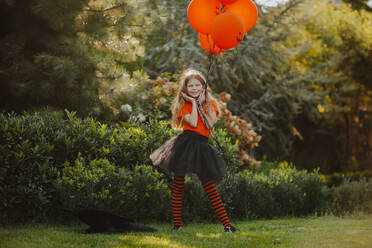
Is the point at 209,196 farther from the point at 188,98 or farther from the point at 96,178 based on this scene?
the point at 96,178

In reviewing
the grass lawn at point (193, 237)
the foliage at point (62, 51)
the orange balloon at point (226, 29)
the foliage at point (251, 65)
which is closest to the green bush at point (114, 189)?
the grass lawn at point (193, 237)

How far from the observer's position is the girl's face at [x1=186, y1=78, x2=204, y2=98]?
13.6 ft

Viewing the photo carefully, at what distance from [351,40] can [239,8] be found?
392 inches

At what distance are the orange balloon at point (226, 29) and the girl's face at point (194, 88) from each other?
0.49m

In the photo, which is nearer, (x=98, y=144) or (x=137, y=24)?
(x=98, y=144)

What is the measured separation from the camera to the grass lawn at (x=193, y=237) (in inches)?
128

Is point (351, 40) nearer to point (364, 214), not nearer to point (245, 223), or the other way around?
point (364, 214)

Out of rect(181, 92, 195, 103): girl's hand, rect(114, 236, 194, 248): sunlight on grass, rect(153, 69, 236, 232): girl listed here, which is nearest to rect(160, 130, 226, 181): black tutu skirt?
rect(153, 69, 236, 232): girl

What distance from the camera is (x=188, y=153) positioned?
389 cm

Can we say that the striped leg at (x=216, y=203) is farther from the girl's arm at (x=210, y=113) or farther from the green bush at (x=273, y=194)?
the green bush at (x=273, y=194)

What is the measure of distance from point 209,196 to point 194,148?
541 millimetres

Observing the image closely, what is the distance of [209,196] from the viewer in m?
3.96

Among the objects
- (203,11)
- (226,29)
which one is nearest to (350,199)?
(226,29)

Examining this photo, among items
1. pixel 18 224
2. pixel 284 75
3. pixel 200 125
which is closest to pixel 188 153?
pixel 200 125
